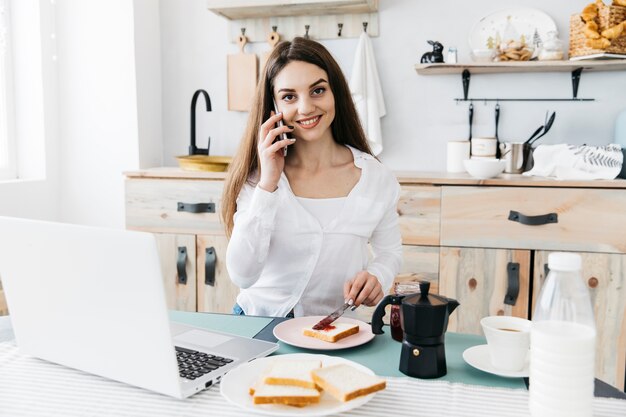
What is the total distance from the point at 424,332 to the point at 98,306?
1.63ft

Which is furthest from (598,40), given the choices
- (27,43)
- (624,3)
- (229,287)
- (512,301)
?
(27,43)

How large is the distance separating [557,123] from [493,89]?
32cm

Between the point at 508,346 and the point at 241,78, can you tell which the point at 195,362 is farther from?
the point at 241,78

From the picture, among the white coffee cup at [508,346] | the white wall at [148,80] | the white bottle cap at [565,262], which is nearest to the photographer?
the white bottle cap at [565,262]

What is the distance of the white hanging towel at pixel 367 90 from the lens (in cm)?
275

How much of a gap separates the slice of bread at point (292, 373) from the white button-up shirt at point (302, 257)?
63 centimetres

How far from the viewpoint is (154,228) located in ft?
8.71

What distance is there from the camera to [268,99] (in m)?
1.63

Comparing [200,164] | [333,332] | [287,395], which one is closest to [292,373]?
[287,395]

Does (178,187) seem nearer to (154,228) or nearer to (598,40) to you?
(154,228)

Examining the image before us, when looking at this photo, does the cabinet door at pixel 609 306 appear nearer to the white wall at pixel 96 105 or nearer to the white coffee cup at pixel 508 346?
the white coffee cup at pixel 508 346

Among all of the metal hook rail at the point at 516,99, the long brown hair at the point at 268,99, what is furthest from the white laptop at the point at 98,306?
the metal hook rail at the point at 516,99

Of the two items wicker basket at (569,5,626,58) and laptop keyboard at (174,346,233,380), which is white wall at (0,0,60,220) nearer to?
laptop keyboard at (174,346,233,380)

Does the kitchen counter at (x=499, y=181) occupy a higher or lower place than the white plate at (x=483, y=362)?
higher
